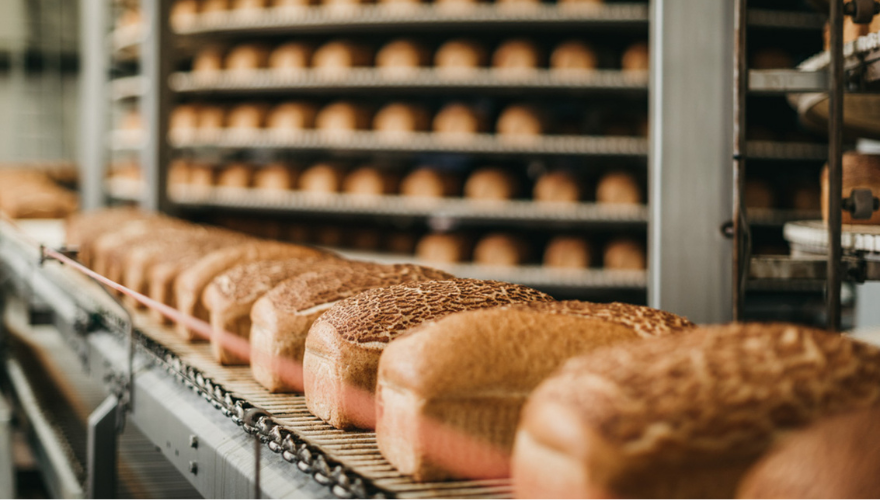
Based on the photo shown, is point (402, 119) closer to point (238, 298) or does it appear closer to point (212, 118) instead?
point (212, 118)

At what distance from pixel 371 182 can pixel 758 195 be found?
69.2 inches

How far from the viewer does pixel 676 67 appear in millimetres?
2248

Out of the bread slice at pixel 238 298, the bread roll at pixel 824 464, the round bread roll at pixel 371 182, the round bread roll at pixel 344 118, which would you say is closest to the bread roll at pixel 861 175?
the bread roll at pixel 824 464

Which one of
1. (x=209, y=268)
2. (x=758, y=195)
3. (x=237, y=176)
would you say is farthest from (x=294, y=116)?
(x=209, y=268)

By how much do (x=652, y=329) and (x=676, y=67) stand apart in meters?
1.74

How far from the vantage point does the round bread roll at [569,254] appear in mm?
3133

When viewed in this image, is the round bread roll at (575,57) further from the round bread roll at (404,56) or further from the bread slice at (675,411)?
the bread slice at (675,411)

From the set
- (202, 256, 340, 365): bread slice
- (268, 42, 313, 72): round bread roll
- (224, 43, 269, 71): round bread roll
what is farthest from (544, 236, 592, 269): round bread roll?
(202, 256, 340, 365): bread slice

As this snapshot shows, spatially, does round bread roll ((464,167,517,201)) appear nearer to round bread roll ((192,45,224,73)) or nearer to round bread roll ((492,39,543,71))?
round bread roll ((492,39,543,71))

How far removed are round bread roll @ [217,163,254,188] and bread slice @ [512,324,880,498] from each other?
349 cm

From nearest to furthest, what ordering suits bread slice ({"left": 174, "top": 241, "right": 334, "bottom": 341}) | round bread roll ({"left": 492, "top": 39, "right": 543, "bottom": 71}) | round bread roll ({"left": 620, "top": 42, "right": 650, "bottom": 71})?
bread slice ({"left": 174, "top": 241, "right": 334, "bottom": 341}) → round bread roll ({"left": 620, "top": 42, "right": 650, "bottom": 71}) → round bread roll ({"left": 492, "top": 39, "right": 543, "bottom": 71})

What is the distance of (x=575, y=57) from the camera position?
122 inches

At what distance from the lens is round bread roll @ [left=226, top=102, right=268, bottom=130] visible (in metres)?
3.76

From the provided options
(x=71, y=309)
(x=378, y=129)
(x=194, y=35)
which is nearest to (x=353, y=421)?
(x=71, y=309)
